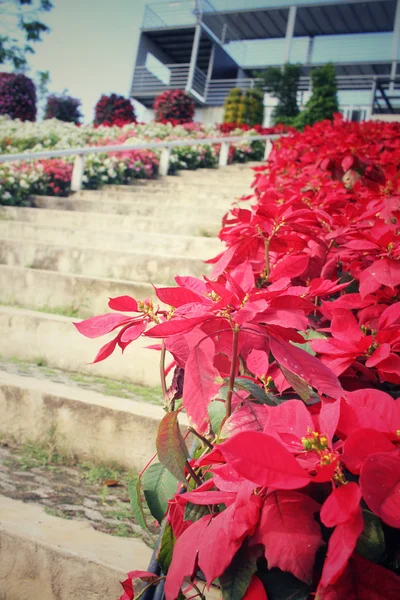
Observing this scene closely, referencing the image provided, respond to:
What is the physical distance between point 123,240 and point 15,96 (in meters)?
13.6

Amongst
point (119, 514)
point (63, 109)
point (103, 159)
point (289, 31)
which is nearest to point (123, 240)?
point (119, 514)

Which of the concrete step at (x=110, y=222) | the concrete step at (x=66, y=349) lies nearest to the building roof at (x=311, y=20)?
the concrete step at (x=110, y=222)

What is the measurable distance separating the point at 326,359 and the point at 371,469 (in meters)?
0.34

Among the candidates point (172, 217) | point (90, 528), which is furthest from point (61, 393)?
point (172, 217)

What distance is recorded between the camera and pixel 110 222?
3553 millimetres

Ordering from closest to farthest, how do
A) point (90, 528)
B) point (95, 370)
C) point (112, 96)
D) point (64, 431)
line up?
point (90, 528) < point (64, 431) < point (95, 370) < point (112, 96)

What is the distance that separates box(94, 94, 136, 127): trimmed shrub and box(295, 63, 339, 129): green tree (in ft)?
17.5

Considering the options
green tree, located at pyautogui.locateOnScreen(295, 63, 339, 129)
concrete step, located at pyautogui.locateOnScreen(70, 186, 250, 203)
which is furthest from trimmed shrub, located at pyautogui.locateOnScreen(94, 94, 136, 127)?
concrete step, located at pyautogui.locateOnScreen(70, 186, 250, 203)

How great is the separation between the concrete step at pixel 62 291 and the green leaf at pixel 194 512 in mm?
1690

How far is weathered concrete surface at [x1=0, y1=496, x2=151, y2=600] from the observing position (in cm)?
95

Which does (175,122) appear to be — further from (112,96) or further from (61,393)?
(61,393)

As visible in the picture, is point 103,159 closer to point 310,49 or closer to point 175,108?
point 175,108

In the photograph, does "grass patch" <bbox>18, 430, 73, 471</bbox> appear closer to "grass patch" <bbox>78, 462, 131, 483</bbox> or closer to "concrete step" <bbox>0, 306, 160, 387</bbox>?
"grass patch" <bbox>78, 462, 131, 483</bbox>

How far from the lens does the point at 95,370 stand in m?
1.95
